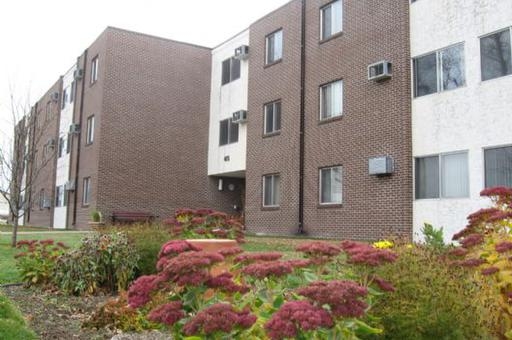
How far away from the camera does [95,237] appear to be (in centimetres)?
834

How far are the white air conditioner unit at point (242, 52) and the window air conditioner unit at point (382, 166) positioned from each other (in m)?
9.59

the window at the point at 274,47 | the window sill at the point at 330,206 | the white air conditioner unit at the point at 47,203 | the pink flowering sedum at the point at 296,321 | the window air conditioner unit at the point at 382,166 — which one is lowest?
the pink flowering sedum at the point at 296,321

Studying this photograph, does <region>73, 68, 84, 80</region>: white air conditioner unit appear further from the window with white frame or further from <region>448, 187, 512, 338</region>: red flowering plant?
<region>448, 187, 512, 338</region>: red flowering plant

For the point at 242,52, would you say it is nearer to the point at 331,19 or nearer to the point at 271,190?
the point at 331,19

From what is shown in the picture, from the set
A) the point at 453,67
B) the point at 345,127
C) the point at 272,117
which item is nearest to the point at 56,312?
the point at 453,67

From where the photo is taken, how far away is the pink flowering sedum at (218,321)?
2.82 m

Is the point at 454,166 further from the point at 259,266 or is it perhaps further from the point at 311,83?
the point at 259,266

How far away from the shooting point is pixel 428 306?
12.5 ft

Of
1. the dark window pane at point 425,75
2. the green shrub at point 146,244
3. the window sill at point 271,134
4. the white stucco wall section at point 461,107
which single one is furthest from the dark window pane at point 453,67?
the green shrub at point 146,244

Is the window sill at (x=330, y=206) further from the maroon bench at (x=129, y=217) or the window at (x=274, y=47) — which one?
the maroon bench at (x=129, y=217)

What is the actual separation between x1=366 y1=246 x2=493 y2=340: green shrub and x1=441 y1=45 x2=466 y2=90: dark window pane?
34.4ft

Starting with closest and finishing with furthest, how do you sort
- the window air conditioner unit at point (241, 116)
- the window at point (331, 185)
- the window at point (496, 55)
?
1. the window at point (496, 55)
2. the window at point (331, 185)
3. the window air conditioner unit at point (241, 116)

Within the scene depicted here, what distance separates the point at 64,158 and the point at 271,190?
56.9 ft

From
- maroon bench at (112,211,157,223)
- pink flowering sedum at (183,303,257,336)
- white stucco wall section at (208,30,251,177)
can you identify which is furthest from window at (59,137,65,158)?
pink flowering sedum at (183,303,257,336)
